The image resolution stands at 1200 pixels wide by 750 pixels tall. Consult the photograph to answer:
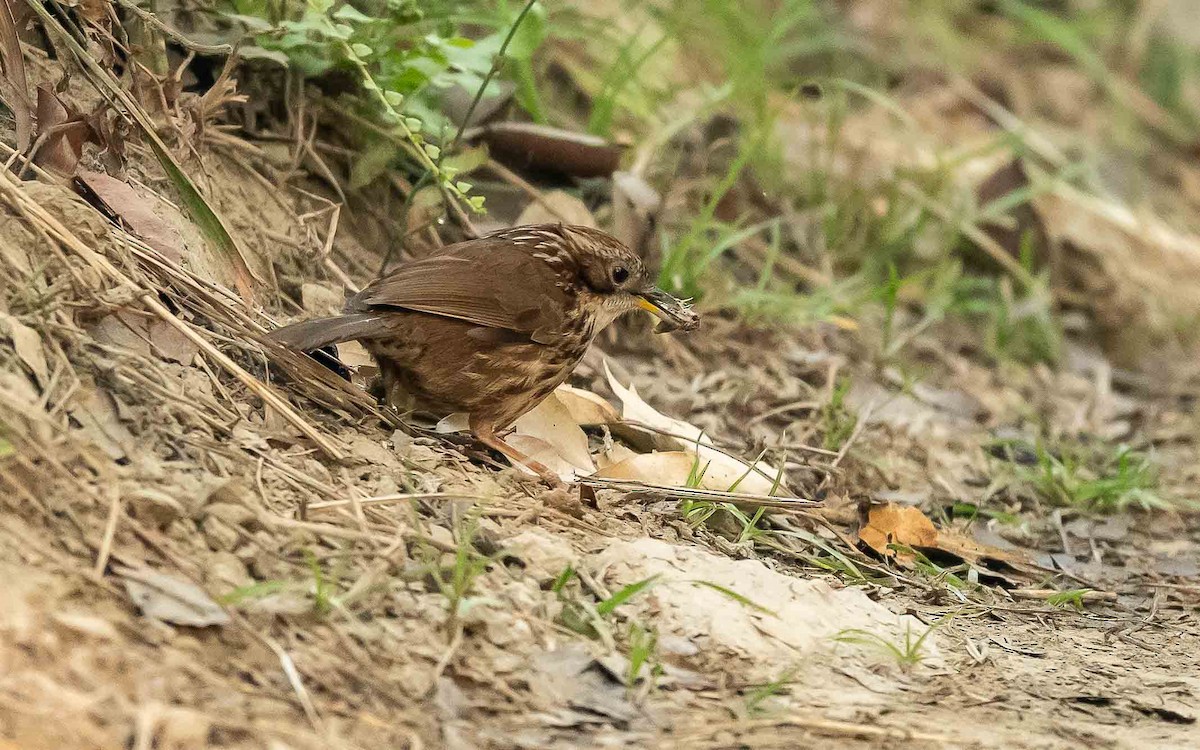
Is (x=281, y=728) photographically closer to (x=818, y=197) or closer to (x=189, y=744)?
(x=189, y=744)

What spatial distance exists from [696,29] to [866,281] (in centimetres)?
143

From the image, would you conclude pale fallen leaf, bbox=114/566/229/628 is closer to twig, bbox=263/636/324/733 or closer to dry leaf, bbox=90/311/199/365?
twig, bbox=263/636/324/733

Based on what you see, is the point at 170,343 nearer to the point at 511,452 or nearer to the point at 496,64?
the point at 511,452

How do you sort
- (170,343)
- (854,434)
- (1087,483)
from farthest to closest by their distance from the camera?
(1087,483), (854,434), (170,343)

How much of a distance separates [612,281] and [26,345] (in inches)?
73.5

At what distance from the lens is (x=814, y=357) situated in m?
5.49

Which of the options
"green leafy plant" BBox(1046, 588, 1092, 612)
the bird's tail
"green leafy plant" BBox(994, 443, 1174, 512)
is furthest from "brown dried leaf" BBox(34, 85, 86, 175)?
"green leafy plant" BBox(994, 443, 1174, 512)

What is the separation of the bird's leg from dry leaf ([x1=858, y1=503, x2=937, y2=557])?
3.25 feet

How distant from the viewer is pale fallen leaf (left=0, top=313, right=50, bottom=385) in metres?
2.93

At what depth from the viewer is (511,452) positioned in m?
3.87

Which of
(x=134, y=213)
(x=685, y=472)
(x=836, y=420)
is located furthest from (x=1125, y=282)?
(x=134, y=213)

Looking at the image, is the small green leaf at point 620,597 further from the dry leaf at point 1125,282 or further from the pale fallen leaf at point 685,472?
the dry leaf at point 1125,282

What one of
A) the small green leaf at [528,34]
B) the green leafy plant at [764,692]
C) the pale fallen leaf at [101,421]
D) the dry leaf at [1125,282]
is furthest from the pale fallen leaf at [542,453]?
the dry leaf at [1125,282]

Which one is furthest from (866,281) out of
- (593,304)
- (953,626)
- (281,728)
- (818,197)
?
(281,728)
